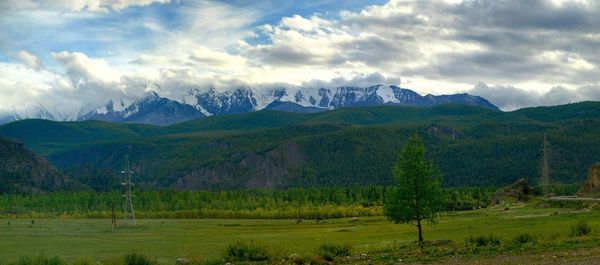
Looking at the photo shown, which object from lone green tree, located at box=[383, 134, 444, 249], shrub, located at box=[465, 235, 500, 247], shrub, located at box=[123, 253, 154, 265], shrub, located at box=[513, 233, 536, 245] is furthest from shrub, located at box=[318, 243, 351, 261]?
shrub, located at box=[513, 233, 536, 245]

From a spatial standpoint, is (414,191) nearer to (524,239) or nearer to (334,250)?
(524,239)

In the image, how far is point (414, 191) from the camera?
6388 cm

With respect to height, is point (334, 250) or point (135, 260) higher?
point (135, 260)

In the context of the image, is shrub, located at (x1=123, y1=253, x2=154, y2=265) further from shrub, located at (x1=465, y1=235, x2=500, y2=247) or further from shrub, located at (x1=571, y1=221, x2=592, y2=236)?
shrub, located at (x1=571, y1=221, x2=592, y2=236)

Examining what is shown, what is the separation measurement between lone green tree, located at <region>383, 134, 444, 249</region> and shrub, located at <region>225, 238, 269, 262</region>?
1628 cm

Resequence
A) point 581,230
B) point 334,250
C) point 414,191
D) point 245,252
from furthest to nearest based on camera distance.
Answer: point 414,191 → point 581,230 → point 245,252 → point 334,250

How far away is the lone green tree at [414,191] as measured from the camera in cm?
6359

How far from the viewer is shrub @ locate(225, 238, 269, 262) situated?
5206 cm

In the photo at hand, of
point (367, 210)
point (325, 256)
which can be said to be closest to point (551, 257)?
point (325, 256)

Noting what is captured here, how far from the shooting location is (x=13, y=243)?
284 feet

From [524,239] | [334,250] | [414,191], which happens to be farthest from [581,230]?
[334,250]

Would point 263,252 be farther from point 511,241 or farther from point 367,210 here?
point 367,210

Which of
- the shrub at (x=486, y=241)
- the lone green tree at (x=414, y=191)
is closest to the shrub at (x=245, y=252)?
the shrub at (x=486, y=241)

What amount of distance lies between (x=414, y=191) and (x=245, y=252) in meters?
19.1
